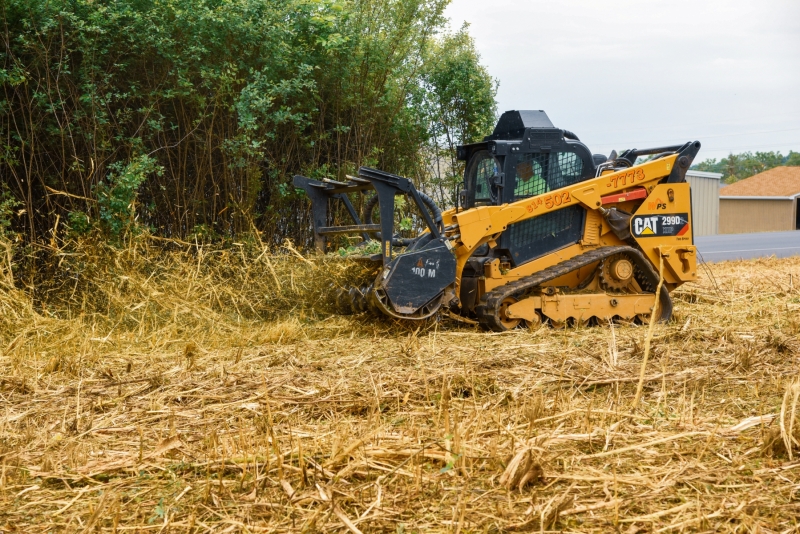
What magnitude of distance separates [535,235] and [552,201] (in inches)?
14.1

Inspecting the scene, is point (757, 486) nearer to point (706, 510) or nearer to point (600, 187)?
point (706, 510)

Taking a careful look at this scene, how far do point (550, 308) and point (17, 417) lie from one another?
15.9ft

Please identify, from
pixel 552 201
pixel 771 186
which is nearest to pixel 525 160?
pixel 552 201

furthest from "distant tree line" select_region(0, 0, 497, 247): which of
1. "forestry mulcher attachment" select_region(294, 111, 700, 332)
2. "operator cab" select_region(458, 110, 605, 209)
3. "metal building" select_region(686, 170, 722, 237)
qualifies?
"metal building" select_region(686, 170, 722, 237)

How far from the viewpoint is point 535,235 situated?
823cm

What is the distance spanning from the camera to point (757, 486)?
128 inches

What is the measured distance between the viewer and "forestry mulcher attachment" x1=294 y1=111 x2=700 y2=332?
7516mm

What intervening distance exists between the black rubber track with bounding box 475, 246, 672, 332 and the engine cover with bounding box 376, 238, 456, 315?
45 centimetres

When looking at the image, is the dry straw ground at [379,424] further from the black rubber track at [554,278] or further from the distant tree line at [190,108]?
the distant tree line at [190,108]

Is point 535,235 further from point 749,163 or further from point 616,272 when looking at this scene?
point 749,163

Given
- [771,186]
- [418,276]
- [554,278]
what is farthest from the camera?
[771,186]

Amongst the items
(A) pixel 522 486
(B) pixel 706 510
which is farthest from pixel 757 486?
(A) pixel 522 486

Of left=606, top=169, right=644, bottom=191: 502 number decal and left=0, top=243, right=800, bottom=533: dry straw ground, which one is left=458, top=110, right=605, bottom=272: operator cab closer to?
left=606, top=169, right=644, bottom=191: 502 number decal

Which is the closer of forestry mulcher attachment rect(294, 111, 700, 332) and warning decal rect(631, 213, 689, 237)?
forestry mulcher attachment rect(294, 111, 700, 332)
